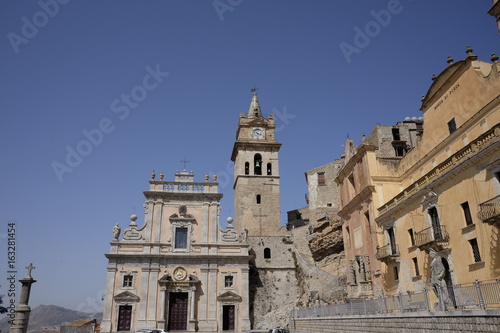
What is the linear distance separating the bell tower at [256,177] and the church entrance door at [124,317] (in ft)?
47.7

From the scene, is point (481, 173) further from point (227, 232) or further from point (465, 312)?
point (227, 232)

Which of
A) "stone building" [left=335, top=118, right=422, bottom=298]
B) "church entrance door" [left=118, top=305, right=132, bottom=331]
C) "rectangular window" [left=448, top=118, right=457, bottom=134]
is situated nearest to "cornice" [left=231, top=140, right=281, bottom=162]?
"stone building" [left=335, top=118, right=422, bottom=298]

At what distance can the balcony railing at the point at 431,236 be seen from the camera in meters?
18.4

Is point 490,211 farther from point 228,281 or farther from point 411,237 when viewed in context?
point 228,281

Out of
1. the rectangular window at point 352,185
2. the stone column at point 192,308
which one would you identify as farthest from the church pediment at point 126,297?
the rectangular window at point 352,185

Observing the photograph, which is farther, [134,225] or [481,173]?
[134,225]

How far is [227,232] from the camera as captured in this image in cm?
3559

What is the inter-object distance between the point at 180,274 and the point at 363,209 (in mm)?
16087

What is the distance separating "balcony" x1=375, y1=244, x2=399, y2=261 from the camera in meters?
22.8

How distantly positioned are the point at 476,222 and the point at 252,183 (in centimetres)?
2942

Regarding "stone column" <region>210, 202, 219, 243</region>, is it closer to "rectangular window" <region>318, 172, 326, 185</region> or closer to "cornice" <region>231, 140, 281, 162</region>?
"cornice" <region>231, 140, 281, 162</region>

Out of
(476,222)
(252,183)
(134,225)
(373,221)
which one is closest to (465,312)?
(476,222)

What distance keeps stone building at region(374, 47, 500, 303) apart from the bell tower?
1827 centimetres

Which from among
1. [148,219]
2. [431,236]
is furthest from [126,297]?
[431,236]
